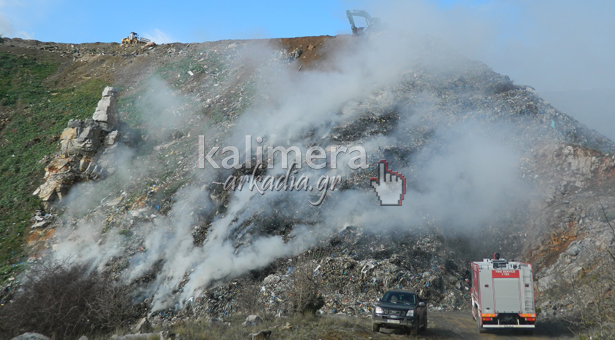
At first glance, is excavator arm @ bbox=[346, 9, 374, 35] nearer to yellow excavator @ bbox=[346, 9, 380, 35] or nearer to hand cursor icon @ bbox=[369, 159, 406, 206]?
yellow excavator @ bbox=[346, 9, 380, 35]

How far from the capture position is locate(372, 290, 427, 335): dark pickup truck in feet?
32.4

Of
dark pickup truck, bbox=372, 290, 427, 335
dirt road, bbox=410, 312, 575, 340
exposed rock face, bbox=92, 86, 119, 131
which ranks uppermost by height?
exposed rock face, bbox=92, 86, 119, 131

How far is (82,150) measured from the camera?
22406 mm

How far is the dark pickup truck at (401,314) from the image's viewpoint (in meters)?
9.87

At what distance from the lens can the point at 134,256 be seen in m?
15.8

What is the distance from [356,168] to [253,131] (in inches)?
249

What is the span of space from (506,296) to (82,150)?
2068 cm

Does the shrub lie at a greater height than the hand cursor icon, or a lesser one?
lesser

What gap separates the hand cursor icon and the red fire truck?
664 cm

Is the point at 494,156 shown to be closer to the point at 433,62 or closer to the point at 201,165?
the point at 433,62

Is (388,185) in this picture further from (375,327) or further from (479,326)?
(375,327)
